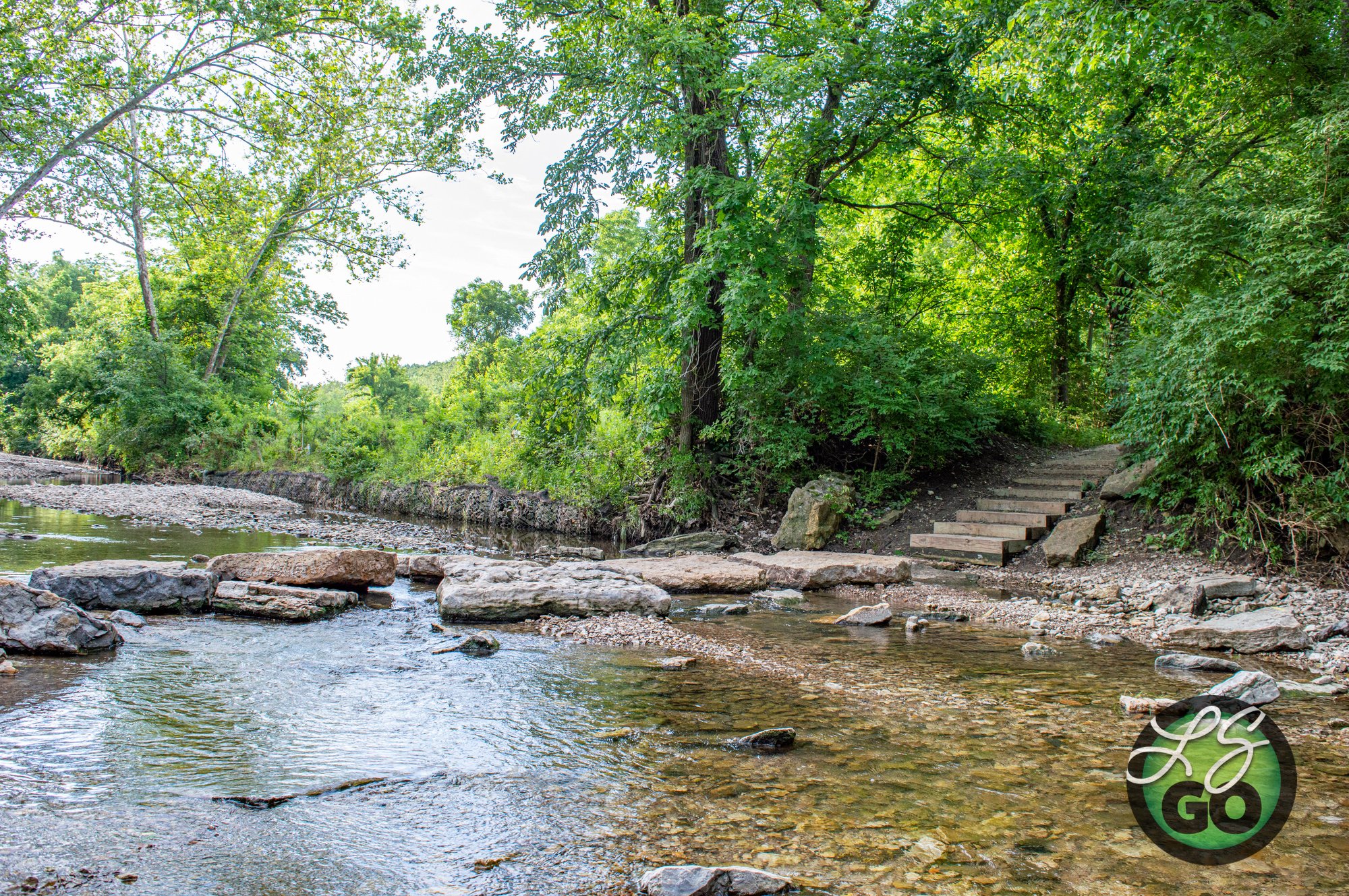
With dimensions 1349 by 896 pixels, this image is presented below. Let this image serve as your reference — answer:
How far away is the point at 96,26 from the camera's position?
1409cm

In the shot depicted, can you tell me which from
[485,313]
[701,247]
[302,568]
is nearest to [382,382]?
[485,313]

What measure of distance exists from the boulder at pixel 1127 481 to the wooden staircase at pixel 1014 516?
740mm

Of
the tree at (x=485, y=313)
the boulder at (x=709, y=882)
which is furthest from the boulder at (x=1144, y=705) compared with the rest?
the tree at (x=485, y=313)

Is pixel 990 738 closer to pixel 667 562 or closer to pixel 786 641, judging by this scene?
pixel 786 641

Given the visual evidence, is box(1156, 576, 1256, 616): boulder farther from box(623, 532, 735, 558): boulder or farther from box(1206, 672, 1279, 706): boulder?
box(623, 532, 735, 558): boulder

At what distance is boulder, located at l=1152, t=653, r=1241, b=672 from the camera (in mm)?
4801

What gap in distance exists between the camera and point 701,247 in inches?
480

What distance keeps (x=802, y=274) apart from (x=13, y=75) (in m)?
15.0

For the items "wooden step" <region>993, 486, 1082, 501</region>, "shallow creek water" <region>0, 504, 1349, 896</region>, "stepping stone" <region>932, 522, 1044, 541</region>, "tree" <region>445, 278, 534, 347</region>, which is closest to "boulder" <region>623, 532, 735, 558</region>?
"stepping stone" <region>932, 522, 1044, 541</region>

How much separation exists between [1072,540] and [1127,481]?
1461 millimetres

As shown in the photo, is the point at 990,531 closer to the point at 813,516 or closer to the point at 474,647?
the point at 813,516

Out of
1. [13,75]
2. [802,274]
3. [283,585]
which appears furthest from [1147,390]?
[13,75]

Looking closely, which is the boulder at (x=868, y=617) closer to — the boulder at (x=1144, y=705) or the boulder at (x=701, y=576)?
the boulder at (x=701, y=576)

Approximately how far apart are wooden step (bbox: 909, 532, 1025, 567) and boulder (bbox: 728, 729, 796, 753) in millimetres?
7177
